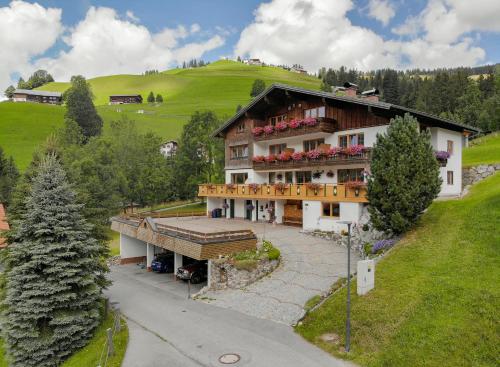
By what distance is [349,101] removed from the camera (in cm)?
2869

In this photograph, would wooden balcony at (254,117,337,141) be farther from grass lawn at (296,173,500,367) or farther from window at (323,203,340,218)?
grass lawn at (296,173,500,367)

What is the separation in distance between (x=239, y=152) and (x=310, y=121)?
11952 mm

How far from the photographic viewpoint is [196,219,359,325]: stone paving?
17000 millimetres

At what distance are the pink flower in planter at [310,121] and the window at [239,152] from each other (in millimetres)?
9558

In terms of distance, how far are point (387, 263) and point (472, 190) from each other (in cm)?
1305

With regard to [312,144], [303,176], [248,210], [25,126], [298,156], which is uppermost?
[25,126]

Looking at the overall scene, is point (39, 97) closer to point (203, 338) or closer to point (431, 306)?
point (203, 338)

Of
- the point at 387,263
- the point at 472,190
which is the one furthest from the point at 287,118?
the point at 387,263

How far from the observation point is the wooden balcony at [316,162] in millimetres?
28047

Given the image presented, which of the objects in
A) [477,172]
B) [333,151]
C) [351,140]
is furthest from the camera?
[477,172]

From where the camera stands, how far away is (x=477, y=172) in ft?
106

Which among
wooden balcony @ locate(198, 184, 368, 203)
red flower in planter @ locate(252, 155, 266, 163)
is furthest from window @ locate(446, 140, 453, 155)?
red flower in planter @ locate(252, 155, 266, 163)

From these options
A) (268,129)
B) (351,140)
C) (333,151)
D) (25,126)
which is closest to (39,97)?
(25,126)

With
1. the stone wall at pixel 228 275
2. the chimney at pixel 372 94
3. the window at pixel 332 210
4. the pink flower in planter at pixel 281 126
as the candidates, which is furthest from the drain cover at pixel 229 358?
the chimney at pixel 372 94
